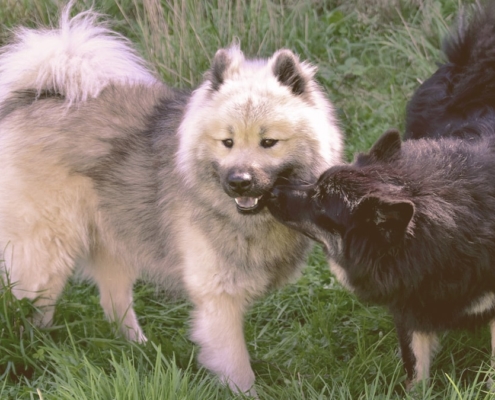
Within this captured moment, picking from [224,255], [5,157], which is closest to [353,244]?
[224,255]

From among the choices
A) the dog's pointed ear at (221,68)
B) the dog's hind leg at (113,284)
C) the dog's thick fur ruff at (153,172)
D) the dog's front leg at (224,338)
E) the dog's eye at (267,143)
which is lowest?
the dog's hind leg at (113,284)

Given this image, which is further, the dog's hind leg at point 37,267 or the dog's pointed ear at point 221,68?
the dog's hind leg at point 37,267

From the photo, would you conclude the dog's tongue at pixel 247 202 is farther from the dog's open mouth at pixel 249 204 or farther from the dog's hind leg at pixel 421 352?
the dog's hind leg at pixel 421 352

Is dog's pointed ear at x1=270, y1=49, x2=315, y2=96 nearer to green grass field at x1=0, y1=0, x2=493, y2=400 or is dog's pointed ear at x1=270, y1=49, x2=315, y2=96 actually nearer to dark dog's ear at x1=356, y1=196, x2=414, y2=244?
dark dog's ear at x1=356, y1=196, x2=414, y2=244

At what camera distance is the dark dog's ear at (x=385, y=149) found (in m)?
3.16

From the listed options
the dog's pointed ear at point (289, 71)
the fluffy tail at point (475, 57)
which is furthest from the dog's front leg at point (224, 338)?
the fluffy tail at point (475, 57)

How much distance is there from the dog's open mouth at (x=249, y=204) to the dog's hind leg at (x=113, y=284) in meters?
1.24

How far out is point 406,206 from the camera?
2.76 meters

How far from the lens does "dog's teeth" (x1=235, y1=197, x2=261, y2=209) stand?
3301 millimetres

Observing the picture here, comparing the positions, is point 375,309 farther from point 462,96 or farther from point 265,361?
point 462,96

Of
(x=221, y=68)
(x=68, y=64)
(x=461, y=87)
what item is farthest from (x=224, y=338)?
(x=461, y=87)

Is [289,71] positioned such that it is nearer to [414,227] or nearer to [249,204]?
[249,204]

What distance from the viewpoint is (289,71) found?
3445mm

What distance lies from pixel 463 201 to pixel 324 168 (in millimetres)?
695
